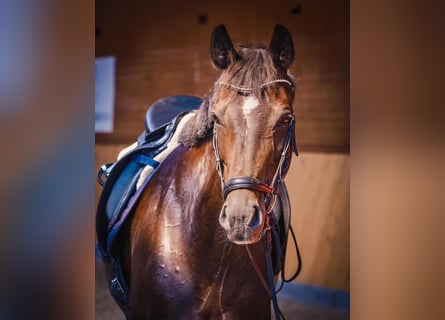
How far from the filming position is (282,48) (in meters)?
1.53

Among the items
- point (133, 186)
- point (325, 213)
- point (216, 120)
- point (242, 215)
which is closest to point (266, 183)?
point (242, 215)

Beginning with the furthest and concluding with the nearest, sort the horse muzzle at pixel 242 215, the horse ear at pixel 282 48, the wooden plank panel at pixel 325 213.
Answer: the wooden plank panel at pixel 325 213 → the horse ear at pixel 282 48 → the horse muzzle at pixel 242 215

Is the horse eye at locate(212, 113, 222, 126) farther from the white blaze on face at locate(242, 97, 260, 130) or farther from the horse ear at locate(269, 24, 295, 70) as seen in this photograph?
the horse ear at locate(269, 24, 295, 70)

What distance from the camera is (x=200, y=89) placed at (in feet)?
5.52

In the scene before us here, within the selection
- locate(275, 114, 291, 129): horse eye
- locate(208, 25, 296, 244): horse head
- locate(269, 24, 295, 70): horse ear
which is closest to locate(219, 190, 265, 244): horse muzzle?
locate(208, 25, 296, 244): horse head

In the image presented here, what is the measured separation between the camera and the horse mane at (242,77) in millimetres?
1449

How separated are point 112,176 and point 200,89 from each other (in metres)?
0.44

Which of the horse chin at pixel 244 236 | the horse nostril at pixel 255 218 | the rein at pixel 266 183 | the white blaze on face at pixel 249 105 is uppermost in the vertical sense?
the white blaze on face at pixel 249 105

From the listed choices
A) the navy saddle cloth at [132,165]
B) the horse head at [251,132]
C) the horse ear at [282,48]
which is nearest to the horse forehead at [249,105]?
the horse head at [251,132]

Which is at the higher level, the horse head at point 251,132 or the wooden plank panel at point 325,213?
the horse head at point 251,132

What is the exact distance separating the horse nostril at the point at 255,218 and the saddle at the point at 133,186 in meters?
0.23

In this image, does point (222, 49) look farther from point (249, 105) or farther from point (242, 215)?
point (242, 215)

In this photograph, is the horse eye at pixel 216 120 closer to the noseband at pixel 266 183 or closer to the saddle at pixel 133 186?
the noseband at pixel 266 183
